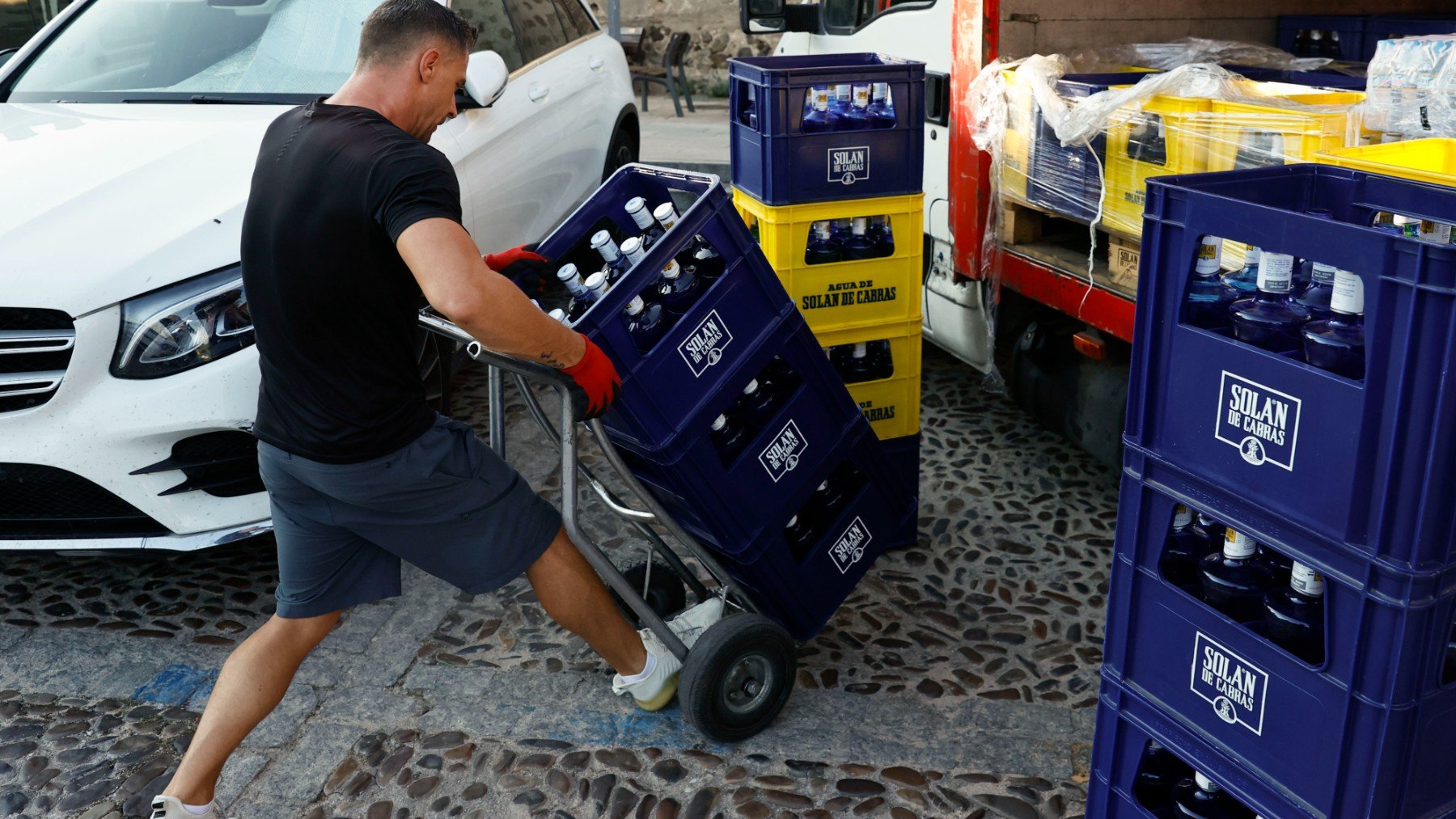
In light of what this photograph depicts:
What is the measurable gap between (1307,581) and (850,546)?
5.45 ft

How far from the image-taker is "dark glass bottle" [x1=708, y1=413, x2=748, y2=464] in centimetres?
316

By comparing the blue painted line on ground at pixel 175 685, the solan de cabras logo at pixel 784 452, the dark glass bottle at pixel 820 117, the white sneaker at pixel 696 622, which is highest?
the dark glass bottle at pixel 820 117

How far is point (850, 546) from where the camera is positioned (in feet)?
11.3

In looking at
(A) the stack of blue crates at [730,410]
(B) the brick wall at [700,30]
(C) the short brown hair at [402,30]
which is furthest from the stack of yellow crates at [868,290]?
(B) the brick wall at [700,30]

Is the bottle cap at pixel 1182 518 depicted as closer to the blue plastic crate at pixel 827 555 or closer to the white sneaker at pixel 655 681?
the blue plastic crate at pixel 827 555

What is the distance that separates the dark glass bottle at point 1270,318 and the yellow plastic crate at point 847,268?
194 centimetres

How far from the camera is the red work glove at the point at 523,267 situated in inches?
123

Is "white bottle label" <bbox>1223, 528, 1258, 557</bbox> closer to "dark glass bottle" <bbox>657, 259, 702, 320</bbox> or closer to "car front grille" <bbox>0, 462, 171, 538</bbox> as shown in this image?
"dark glass bottle" <bbox>657, 259, 702, 320</bbox>

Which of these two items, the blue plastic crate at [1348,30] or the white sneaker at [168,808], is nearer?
the white sneaker at [168,808]

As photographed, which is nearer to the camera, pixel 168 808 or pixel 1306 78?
pixel 168 808

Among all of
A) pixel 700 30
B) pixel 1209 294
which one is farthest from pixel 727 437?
pixel 700 30

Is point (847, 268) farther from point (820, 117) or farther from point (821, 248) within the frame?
point (820, 117)

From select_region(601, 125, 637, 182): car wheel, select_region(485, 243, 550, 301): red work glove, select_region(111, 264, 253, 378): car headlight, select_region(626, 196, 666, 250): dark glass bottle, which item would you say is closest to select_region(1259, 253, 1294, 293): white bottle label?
select_region(626, 196, 666, 250): dark glass bottle

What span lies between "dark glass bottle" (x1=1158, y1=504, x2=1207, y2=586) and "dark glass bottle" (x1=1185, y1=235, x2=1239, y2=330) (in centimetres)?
33
